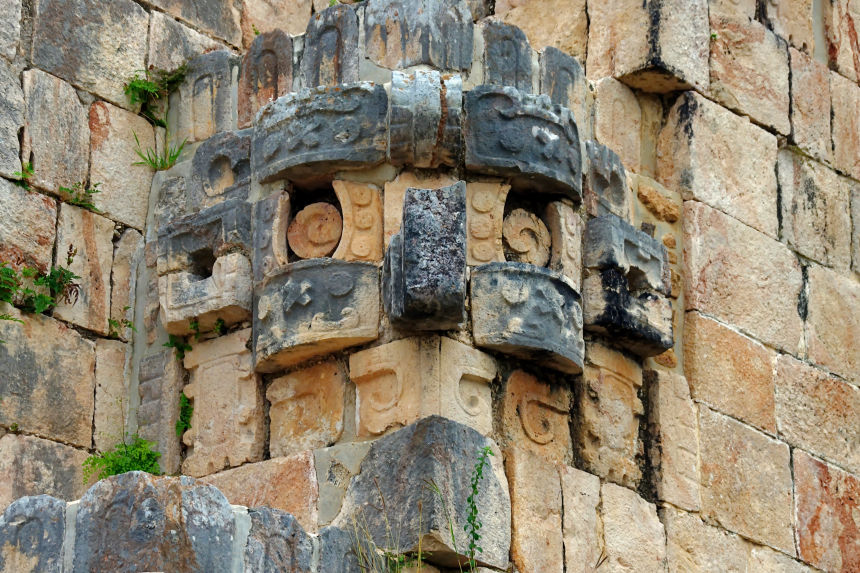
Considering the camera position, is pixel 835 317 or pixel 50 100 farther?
pixel 835 317

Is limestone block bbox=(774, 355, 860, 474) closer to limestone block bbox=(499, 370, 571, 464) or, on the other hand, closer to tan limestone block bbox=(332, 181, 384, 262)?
limestone block bbox=(499, 370, 571, 464)

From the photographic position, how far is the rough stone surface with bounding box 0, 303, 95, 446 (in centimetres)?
810

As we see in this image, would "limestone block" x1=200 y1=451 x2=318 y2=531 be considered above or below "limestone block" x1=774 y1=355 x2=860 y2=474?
below

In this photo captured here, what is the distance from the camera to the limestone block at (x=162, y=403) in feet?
27.1

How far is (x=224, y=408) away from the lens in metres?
8.17

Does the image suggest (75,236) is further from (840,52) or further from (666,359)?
(840,52)

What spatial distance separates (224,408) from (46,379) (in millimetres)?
741

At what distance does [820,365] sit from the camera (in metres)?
9.59

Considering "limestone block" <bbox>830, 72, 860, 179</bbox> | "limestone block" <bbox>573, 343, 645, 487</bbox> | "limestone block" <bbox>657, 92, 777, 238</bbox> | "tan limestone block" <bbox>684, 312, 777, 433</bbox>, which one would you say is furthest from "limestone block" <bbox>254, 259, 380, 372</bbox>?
"limestone block" <bbox>830, 72, 860, 179</bbox>

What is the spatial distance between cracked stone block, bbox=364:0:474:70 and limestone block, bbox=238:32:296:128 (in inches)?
16.9

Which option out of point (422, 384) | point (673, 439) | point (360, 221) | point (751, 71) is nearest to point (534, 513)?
point (422, 384)

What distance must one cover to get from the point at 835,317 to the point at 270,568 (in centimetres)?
400

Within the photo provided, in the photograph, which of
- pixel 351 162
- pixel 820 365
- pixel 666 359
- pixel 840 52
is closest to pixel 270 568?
pixel 351 162

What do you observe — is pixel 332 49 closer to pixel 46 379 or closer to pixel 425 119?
pixel 425 119
